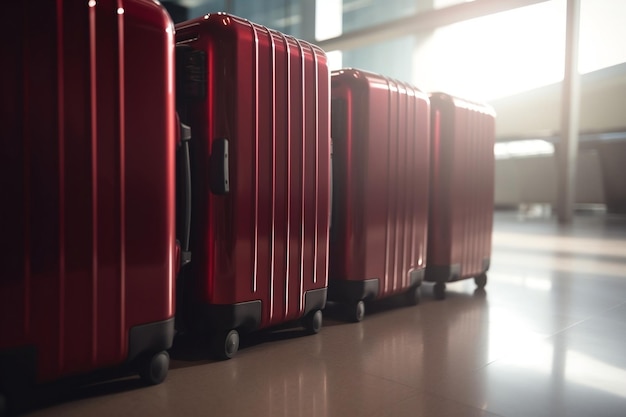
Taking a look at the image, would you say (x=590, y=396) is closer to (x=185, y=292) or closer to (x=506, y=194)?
(x=185, y=292)

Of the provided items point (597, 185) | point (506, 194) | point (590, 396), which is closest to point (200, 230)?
point (590, 396)

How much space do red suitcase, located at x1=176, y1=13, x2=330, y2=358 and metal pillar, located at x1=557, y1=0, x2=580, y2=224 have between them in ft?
17.0

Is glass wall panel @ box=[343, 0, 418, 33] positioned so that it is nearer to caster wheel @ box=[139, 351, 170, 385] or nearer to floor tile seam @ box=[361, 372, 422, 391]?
floor tile seam @ box=[361, 372, 422, 391]

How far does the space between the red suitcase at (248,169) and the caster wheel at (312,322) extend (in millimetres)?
56

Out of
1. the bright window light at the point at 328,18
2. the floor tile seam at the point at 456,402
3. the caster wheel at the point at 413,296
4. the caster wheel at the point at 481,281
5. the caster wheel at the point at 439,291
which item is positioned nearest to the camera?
the floor tile seam at the point at 456,402

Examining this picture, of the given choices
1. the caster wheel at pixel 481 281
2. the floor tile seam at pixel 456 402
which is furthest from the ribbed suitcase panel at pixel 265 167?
the caster wheel at pixel 481 281

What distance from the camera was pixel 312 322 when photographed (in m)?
1.42

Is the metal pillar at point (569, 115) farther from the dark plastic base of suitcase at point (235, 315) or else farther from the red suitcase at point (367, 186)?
the dark plastic base of suitcase at point (235, 315)

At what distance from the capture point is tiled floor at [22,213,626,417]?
3.09ft

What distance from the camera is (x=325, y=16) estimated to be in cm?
809

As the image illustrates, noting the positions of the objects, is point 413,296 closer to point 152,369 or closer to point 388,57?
point 152,369

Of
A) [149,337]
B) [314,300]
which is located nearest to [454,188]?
[314,300]

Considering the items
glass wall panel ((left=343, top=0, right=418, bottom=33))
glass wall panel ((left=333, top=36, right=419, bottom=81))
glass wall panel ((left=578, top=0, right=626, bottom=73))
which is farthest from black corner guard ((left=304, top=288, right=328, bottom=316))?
glass wall panel ((left=343, top=0, right=418, bottom=33))

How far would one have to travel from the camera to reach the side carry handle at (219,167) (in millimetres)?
1140
